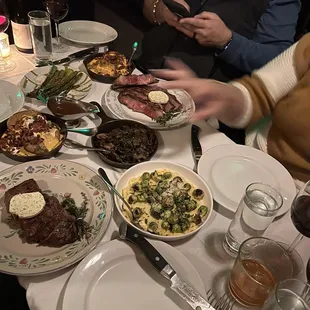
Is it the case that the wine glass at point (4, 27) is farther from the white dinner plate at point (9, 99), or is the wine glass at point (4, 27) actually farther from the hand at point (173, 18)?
the hand at point (173, 18)

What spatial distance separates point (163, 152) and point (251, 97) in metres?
0.38

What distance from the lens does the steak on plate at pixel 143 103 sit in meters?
1.40

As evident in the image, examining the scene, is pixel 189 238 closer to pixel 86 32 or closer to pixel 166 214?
pixel 166 214

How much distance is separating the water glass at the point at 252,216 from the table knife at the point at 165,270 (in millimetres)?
192

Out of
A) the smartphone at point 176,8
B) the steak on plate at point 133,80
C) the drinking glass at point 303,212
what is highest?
the smartphone at point 176,8

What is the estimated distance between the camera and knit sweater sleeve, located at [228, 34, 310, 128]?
1.28m

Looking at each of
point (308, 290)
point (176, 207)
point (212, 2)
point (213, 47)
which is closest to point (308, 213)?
point (308, 290)

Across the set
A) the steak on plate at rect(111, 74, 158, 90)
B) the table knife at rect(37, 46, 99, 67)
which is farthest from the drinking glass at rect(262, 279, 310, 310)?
the table knife at rect(37, 46, 99, 67)

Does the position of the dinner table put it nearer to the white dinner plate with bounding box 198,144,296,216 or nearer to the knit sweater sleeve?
the white dinner plate with bounding box 198,144,296,216

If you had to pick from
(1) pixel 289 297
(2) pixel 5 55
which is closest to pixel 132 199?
(1) pixel 289 297

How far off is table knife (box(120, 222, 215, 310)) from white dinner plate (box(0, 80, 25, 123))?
1.98ft

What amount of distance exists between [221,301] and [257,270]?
0.11 m

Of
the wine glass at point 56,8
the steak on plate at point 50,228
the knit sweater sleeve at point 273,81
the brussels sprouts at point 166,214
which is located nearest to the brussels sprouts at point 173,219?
the brussels sprouts at point 166,214

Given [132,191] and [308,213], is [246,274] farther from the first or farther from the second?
[132,191]
